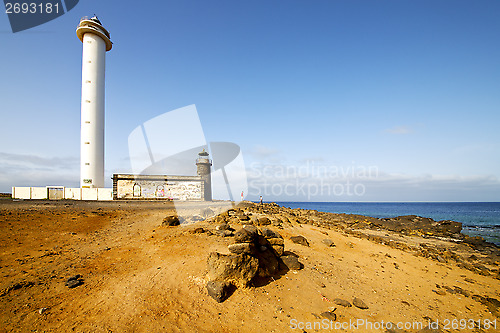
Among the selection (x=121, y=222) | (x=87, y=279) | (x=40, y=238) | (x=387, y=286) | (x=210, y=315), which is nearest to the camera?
(x=210, y=315)

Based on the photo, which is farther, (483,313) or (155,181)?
(155,181)

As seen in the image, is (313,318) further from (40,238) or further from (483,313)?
(40,238)

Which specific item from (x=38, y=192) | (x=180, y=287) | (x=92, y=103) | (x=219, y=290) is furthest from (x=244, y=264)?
(x=38, y=192)

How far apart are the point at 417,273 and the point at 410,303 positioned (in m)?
3.52

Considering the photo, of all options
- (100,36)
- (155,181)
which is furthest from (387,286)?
(100,36)

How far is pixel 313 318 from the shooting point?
17.4 ft

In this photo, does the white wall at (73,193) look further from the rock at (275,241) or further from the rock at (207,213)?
the rock at (275,241)

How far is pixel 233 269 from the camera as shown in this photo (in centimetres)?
595

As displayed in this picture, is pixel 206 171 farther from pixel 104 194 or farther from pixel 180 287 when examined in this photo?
pixel 180 287

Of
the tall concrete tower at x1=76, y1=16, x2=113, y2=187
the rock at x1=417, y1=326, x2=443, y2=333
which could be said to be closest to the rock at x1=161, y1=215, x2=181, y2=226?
the rock at x1=417, y1=326, x2=443, y2=333

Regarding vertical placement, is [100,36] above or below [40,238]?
above

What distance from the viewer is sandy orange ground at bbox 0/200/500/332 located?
4.85 m

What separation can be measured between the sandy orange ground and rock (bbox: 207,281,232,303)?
0.13m

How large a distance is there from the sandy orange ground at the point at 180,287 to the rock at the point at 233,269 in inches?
11.8
